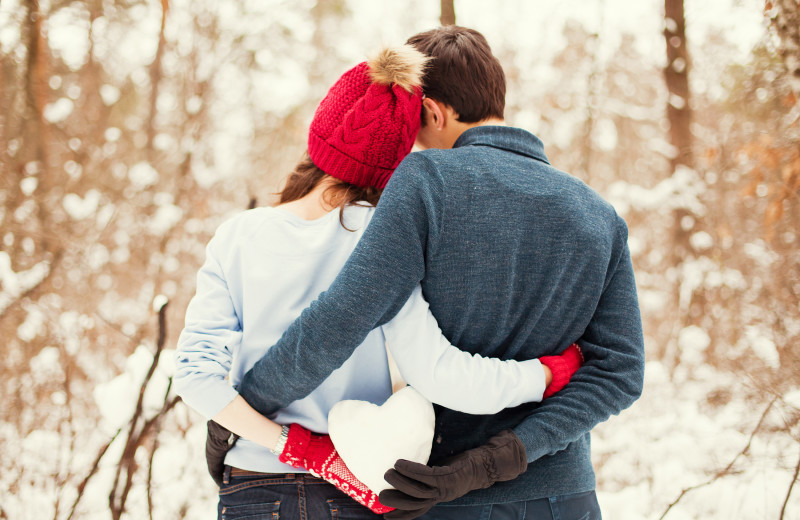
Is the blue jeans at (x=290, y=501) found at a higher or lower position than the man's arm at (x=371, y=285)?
lower

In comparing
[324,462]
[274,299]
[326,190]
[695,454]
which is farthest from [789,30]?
[324,462]

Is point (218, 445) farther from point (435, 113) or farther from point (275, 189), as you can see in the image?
point (275, 189)

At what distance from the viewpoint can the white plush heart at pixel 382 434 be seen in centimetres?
104

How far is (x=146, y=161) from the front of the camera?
5.36 m

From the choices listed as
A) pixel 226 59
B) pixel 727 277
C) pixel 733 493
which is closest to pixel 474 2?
pixel 226 59

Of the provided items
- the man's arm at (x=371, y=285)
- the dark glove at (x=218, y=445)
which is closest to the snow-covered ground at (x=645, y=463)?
the dark glove at (x=218, y=445)

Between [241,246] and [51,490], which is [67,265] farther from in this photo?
[241,246]

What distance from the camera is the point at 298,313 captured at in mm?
1224

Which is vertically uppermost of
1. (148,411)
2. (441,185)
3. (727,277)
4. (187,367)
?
(441,185)

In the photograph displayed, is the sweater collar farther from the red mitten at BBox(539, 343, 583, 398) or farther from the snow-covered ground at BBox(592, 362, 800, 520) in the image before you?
the snow-covered ground at BBox(592, 362, 800, 520)

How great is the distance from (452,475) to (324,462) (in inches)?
10.7

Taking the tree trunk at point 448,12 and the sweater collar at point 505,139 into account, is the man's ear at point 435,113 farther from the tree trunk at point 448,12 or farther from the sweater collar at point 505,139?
the tree trunk at point 448,12

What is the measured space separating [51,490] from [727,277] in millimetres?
4947

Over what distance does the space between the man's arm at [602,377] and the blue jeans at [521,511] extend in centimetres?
12
